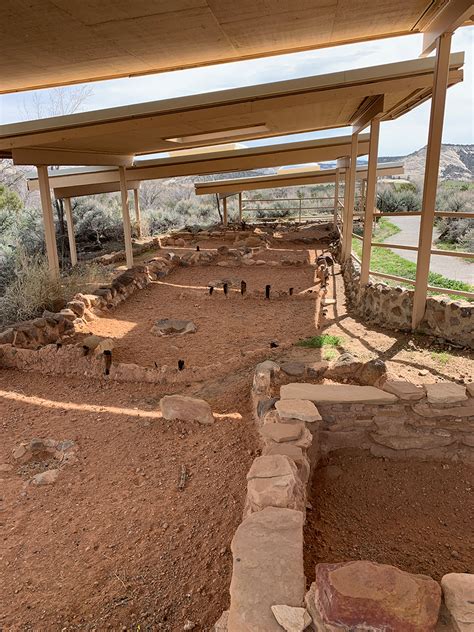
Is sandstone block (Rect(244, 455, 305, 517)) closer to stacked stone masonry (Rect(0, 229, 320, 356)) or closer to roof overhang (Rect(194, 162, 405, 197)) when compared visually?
stacked stone masonry (Rect(0, 229, 320, 356))

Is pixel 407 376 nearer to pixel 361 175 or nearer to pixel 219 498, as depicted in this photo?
pixel 219 498

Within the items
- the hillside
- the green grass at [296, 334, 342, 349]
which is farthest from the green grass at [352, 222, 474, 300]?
the hillside

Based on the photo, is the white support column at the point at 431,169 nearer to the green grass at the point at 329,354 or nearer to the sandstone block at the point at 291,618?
the green grass at the point at 329,354

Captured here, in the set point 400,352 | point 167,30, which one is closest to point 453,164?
point 400,352

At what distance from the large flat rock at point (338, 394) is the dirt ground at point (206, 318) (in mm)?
2265

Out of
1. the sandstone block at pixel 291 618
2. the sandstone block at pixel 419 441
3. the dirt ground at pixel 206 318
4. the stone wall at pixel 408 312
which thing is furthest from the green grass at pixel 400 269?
the sandstone block at pixel 291 618

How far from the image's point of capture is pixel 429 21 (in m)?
4.75

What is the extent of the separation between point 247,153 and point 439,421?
8731mm

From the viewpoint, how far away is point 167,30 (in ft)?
13.6

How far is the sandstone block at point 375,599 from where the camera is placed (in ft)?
5.27

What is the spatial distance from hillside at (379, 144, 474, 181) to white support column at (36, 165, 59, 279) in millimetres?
55917

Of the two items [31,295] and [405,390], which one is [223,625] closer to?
[405,390]

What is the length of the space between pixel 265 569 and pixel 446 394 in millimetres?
2151

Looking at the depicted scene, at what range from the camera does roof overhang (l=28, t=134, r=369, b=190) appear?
1060 centimetres
